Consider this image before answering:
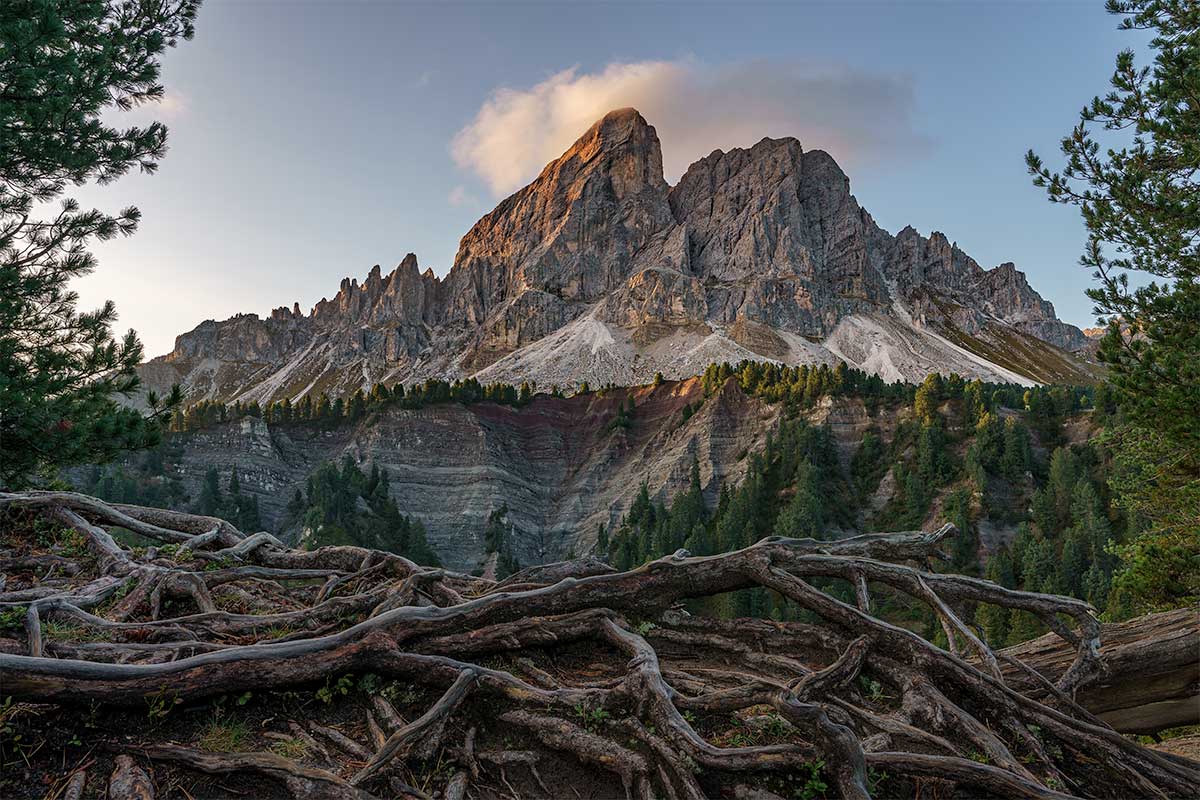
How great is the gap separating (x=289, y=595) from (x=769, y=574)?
7.64 m

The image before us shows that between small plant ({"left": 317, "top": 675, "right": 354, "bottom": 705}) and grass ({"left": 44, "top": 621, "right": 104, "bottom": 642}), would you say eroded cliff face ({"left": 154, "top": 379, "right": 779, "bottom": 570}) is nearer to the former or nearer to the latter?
grass ({"left": 44, "top": 621, "right": 104, "bottom": 642})

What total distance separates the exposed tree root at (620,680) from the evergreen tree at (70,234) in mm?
4257

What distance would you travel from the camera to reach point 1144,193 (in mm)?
12906

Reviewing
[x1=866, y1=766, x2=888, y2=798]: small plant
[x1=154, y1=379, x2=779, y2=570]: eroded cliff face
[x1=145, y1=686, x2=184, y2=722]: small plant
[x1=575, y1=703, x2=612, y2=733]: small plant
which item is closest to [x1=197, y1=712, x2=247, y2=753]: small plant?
[x1=145, y1=686, x2=184, y2=722]: small plant

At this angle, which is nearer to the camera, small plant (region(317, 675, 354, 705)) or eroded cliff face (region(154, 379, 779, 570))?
small plant (region(317, 675, 354, 705))

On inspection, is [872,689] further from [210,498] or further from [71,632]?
[210,498]

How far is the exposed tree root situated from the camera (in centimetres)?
588

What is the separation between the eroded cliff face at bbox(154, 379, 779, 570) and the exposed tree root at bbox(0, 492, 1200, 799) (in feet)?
367

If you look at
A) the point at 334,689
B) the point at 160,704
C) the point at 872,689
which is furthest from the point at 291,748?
the point at 872,689

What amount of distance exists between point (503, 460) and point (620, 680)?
137 metres

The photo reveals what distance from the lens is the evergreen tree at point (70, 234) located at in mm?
12273

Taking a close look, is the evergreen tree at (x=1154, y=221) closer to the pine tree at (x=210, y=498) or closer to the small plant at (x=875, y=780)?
the small plant at (x=875, y=780)

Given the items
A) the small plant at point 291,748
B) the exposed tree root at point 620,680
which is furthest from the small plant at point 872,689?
the small plant at point 291,748

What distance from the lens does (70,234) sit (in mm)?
13250
